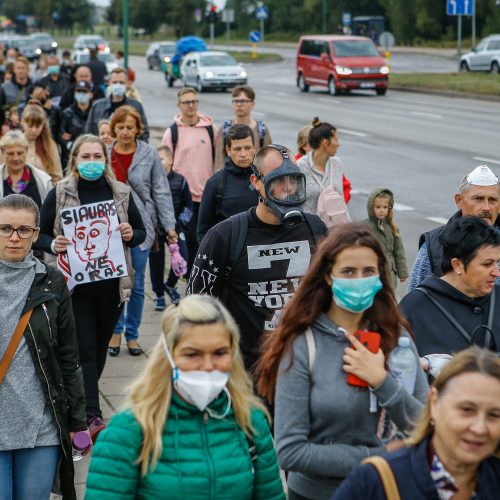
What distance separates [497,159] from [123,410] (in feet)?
61.0

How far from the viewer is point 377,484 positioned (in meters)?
3.08

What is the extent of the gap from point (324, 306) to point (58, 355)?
1.78 metres

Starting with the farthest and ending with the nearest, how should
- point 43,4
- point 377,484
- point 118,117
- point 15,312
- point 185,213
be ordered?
point 43,4, point 185,213, point 118,117, point 15,312, point 377,484

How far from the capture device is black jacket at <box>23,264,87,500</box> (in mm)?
5250

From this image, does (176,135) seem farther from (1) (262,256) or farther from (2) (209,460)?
(2) (209,460)

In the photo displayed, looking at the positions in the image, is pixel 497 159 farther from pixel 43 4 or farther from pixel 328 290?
pixel 43 4

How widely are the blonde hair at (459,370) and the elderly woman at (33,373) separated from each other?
2.46 metres

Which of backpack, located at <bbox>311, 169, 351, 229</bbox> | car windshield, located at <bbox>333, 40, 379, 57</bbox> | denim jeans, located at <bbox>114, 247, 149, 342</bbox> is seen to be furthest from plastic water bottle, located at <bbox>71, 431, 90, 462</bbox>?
car windshield, located at <bbox>333, 40, 379, 57</bbox>

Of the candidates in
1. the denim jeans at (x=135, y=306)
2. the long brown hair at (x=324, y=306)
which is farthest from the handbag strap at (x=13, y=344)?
the denim jeans at (x=135, y=306)

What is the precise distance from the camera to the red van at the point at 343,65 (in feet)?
132

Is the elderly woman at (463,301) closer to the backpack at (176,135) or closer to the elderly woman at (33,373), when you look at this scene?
the elderly woman at (33,373)

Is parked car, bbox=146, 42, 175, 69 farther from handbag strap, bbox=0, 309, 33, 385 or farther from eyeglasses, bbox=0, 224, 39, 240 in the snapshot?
handbag strap, bbox=0, 309, 33, 385

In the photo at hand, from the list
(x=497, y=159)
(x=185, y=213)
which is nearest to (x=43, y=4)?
(x=497, y=159)

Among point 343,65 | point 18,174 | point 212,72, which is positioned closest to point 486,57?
point 343,65
